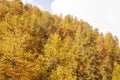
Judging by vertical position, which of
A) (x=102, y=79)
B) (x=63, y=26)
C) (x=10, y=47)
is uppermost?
(x=63, y=26)

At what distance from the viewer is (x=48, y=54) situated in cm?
6694

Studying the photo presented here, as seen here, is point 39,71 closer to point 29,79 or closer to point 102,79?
point 29,79

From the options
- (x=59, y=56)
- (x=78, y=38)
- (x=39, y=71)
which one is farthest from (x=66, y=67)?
(x=78, y=38)

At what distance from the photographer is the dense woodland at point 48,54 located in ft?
174

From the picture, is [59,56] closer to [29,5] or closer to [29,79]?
[29,79]

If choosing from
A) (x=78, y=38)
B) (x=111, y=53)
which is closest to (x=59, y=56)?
(x=78, y=38)

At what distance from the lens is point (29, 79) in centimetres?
5531

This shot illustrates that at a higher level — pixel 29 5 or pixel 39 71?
pixel 29 5

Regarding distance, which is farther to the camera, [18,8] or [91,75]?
[18,8]

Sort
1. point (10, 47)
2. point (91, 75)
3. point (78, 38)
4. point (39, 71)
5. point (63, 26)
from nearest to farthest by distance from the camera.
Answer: point (10, 47) → point (39, 71) → point (91, 75) → point (78, 38) → point (63, 26)

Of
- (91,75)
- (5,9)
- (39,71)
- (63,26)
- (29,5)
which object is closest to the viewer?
(39,71)

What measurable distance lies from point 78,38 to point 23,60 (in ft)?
145

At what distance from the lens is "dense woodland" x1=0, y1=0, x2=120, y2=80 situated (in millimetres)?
53125

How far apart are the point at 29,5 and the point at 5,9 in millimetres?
43282
